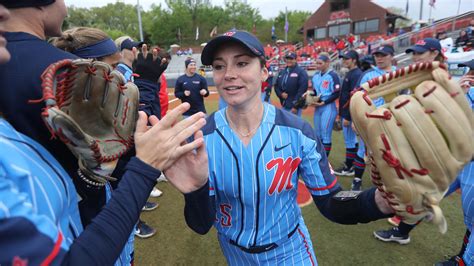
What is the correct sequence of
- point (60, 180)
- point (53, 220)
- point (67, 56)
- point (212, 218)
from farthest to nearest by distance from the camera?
point (212, 218) < point (67, 56) < point (60, 180) < point (53, 220)

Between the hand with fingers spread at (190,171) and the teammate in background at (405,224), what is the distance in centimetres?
268

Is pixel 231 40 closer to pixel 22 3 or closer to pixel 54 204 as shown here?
pixel 22 3

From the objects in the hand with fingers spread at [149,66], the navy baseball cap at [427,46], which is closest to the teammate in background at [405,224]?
the navy baseball cap at [427,46]

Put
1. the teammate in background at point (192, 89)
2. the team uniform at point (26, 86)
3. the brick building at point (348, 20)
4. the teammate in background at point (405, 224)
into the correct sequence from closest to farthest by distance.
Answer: the team uniform at point (26, 86), the teammate in background at point (405, 224), the teammate in background at point (192, 89), the brick building at point (348, 20)

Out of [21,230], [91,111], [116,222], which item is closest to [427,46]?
[91,111]

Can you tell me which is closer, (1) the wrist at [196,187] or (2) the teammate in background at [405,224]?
(1) the wrist at [196,187]

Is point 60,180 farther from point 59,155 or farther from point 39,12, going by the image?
point 39,12

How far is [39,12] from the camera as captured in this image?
1.21 meters

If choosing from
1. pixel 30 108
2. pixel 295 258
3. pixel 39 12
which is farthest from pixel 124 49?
pixel 295 258

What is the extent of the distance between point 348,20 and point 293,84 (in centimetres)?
4146

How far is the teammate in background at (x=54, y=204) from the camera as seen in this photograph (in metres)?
0.77

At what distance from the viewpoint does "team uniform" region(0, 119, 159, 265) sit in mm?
760

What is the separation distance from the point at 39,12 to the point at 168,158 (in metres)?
0.81

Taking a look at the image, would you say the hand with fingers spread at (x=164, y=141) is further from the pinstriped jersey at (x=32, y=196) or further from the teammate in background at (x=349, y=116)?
the teammate in background at (x=349, y=116)
